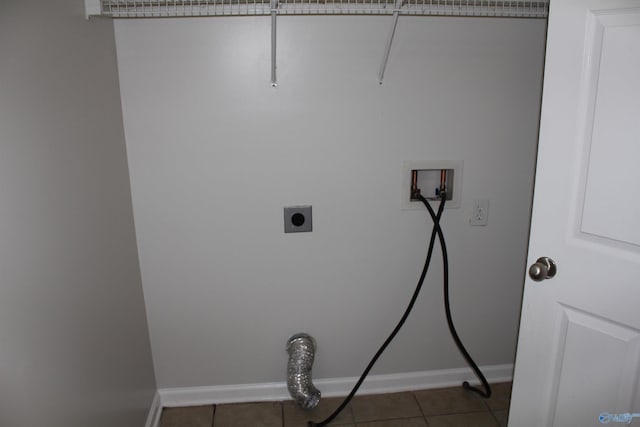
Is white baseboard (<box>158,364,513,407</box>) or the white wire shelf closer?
the white wire shelf

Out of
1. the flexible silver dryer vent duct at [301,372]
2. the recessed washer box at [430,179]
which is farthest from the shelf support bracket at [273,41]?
the flexible silver dryer vent duct at [301,372]

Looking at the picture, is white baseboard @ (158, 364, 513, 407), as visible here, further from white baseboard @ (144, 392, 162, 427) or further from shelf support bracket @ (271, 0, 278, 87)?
shelf support bracket @ (271, 0, 278, 87)

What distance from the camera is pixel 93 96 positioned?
4.30ft

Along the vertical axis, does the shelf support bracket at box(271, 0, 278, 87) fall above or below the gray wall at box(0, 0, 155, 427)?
above

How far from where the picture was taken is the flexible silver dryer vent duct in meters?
1.77

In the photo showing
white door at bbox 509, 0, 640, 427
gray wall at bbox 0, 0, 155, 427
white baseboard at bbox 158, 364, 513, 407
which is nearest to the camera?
gray wall at bbox 0, 0, 155, 427

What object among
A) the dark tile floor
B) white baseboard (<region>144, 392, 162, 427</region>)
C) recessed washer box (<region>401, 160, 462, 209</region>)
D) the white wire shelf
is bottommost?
the dark tile floor

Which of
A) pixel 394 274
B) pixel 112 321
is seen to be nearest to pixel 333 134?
pixel 394 274

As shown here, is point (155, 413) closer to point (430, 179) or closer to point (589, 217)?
point (430, 179)

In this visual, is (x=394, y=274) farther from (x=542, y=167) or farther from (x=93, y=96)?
(x=93, y=96)

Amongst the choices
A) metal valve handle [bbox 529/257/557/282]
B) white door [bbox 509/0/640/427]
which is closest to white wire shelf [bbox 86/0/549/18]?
white door [bbox 509/0/640/427]

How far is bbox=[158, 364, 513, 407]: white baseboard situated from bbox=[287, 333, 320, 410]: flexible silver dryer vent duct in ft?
0.48

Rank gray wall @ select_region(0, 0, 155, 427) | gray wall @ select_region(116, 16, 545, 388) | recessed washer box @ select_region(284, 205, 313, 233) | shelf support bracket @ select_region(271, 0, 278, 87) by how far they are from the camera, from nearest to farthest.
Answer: gray wall @ select_region(0, 0, 155, 427) < shelf support bracket @ select_region(271, 0, 278, 87) < gray wall @ select_region(116, 16, 545, 388) < recessed washer box @ select_region(284, 205, 313, 233)

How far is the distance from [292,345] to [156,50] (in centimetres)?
137
